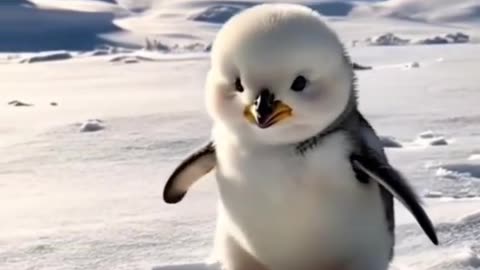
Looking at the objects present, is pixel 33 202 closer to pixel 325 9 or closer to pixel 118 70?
pixel 118 70

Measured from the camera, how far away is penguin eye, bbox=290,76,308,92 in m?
1.43

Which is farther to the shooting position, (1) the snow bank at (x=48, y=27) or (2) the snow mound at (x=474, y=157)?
(1) the snow bank at (x=48, y=27)

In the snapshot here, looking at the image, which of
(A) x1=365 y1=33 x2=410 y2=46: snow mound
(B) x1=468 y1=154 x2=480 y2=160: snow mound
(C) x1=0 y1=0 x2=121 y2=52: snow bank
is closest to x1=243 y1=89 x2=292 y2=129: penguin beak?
(B) x1=468 y1=154 x2=480 y2=160: snow mound

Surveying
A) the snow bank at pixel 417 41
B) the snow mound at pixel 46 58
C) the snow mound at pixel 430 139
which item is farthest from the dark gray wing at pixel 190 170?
the snow bank at pixel 417 41

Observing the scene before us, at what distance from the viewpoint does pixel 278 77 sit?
4.62 feet

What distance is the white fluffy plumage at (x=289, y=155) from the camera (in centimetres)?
143

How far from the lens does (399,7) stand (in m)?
19.9

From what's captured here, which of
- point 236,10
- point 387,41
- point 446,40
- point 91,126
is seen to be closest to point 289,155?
point 91,126

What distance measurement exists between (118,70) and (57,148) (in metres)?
4.91

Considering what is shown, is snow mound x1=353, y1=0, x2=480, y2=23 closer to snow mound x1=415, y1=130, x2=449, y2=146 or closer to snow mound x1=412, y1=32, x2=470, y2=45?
snow mound x1=412, y1=32, x2=470, y2=45

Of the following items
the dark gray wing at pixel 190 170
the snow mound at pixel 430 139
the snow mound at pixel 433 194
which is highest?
the dark gray wing at pixel 190 170

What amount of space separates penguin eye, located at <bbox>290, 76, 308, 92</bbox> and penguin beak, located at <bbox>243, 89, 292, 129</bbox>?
0.04 metres

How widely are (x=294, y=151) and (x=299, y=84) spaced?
0.35ft

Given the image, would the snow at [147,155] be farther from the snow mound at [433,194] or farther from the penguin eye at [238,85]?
the penguin eye at [238,85]
